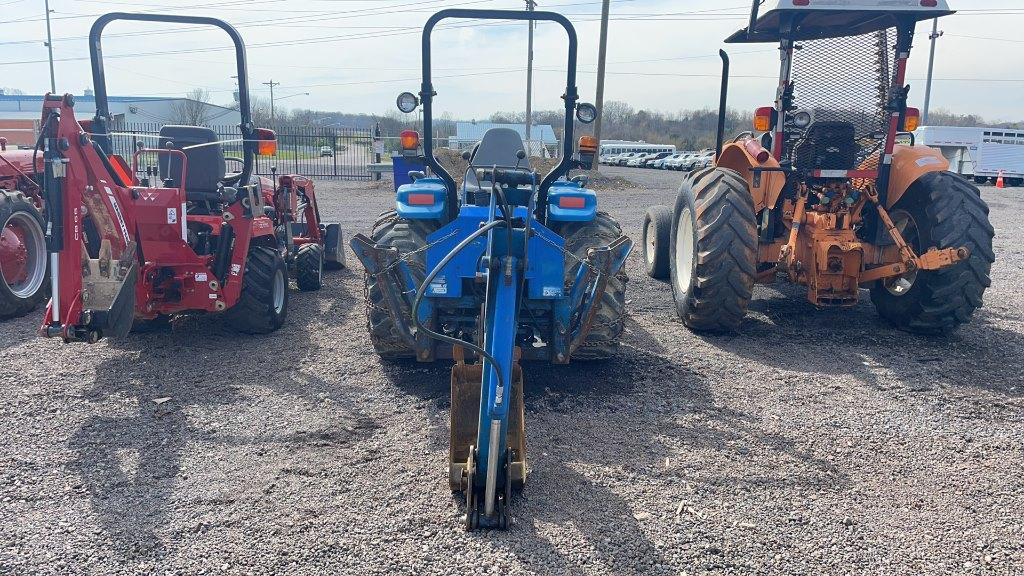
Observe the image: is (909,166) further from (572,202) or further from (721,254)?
(572,202)

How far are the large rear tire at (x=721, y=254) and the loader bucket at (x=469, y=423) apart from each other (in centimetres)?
255

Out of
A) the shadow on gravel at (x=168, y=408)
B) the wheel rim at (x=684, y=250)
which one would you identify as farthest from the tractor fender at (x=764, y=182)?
the shadow on gravel at (x=168, y=408)

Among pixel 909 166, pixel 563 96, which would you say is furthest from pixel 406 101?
pixel 909 166

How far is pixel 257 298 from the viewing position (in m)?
5.72

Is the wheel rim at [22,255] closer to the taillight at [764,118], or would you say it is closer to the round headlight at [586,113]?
the round headlight at [586,113]

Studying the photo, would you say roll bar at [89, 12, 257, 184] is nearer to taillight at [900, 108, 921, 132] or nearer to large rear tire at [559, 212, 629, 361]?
large rear tire at [559, 212, 629, 361]

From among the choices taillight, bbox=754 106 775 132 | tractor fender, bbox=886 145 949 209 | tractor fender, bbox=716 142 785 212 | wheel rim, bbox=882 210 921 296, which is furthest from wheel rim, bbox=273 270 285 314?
tractor fender, bbox=886 145 949 209

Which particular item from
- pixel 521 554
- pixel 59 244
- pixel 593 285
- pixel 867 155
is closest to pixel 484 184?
pixel 593 285

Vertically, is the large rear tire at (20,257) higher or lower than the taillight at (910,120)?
lower

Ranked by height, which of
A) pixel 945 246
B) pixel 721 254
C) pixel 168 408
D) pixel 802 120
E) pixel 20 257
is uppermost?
pixel 802 120

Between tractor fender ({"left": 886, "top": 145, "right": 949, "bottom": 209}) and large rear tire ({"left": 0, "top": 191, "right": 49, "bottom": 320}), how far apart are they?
22.6 ft

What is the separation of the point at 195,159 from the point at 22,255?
197 centimetres

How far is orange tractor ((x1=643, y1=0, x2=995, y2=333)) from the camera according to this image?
5.53 meters

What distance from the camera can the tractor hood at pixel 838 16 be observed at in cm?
561
